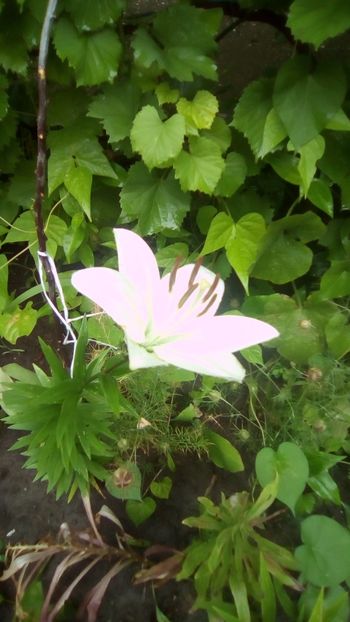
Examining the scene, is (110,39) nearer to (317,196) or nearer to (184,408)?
(317,196)

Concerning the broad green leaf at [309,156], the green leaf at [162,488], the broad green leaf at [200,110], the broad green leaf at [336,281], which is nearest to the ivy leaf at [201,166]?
the broad green leaf at [200,110]

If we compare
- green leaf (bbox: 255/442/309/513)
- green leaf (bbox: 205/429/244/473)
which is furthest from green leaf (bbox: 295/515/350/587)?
green leaf (bbox: 205/429/244/473)

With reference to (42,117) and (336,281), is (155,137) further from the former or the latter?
(336,281)

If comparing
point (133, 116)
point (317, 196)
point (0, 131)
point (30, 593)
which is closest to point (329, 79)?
point (317, 196)

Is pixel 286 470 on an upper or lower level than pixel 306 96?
lower

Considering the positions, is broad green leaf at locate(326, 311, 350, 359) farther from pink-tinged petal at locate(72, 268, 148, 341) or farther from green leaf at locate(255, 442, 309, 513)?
pink-tinged petal at locate(72, 268, 148, 341)

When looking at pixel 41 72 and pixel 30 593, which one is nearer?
pixel 41 72

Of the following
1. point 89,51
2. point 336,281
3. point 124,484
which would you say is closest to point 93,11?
point 89,51
